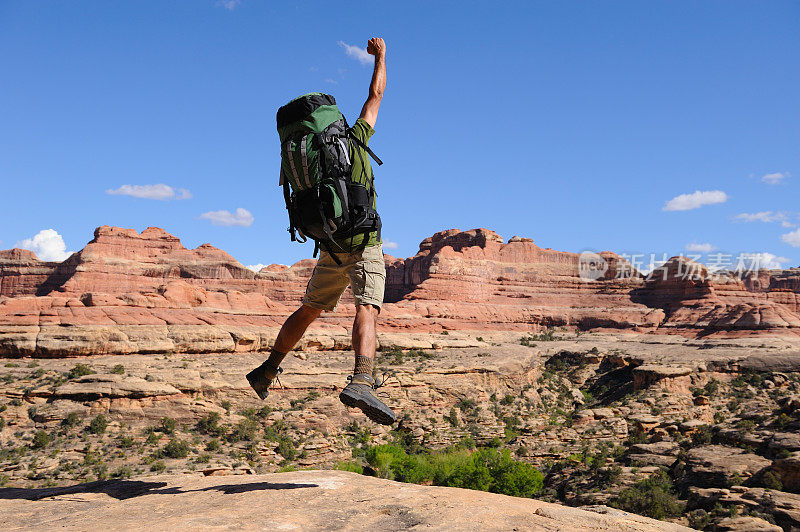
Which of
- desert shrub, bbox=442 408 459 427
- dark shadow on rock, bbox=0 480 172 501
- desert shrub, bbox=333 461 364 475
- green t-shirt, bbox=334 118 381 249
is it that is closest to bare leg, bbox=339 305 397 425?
green t-shirt, bbox=334 118 381 249

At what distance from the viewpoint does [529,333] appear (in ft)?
263

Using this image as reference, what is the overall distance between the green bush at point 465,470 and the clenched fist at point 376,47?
83.0ft

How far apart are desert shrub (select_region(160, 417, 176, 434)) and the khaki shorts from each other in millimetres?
27143

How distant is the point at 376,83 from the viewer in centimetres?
523

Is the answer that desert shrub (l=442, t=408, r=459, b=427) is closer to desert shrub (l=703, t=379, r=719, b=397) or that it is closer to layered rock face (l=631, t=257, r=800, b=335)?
desert shrub (l=703, t=379, r=719, b=397)

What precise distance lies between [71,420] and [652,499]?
83.8 ft

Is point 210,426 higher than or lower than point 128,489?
lower

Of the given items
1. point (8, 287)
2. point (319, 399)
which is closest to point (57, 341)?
point (319, 399)

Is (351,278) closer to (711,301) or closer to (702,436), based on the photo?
(702,436)

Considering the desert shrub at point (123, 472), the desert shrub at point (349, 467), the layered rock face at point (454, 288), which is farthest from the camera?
the layered rock face at point (454, 288)

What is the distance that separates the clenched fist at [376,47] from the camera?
17.5 feet

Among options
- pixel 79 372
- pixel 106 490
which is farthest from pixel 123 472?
pixel 106 490

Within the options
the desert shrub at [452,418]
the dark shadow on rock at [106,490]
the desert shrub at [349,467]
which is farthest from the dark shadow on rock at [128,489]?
the desert shrub at [452,418]

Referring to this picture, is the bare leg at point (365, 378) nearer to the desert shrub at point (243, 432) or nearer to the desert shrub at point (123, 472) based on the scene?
the desert shrub at point (123, 472)
